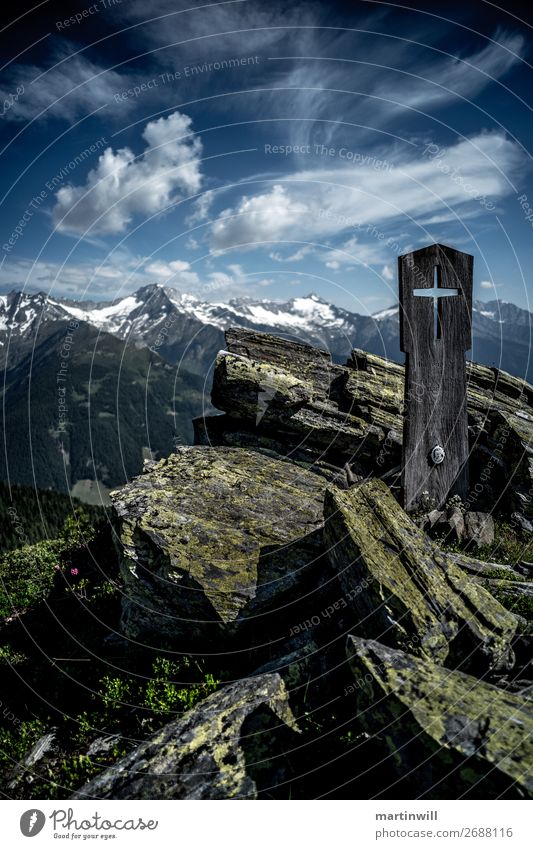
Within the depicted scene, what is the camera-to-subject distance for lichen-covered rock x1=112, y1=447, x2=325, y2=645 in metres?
9.80

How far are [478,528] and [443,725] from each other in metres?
7.84

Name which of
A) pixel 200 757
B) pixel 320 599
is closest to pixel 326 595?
pixel 320 599

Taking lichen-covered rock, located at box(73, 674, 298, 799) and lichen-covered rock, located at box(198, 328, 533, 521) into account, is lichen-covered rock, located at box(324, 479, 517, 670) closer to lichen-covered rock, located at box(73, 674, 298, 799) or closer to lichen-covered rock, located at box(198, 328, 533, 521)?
lichen-covered rock, located at box(73, 674, 298, 799)

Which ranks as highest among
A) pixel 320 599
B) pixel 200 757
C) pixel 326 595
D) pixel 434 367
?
pixel 434 367

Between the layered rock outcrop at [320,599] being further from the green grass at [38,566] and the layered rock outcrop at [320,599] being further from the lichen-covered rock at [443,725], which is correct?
the green grass at [38,566]

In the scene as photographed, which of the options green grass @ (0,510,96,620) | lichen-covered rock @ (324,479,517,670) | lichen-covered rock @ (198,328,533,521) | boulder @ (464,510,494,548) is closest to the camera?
lichen-covered rock @ (324,479,517,670)

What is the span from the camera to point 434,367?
13234 millimetres

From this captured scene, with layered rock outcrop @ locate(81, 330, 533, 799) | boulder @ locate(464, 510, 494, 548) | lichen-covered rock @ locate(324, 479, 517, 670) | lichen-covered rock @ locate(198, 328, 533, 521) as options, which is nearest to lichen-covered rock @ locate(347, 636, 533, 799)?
layered rock outcrop @ locate(81, 330, 533, 799)

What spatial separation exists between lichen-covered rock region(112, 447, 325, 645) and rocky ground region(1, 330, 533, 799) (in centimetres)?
5

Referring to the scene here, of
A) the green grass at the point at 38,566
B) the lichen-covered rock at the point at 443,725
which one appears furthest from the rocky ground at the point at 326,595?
the green grass at the point at 38,566

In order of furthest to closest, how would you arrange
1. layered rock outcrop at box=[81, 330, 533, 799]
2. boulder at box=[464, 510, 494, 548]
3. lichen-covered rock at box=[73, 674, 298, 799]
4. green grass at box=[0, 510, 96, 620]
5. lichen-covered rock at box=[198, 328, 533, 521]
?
green grass at box=[0, 510, 96, 620]
lichen-covered rock at box=[198, 328, 533, 521]
boulder at box=[464, 510, 494, 548]
lichen-covered rock at box=[73, 674, 298, 799]
layered rock outcrop at box=[81, 330, 533, 799]

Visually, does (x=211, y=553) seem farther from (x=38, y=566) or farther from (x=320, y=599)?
(x=38, y=566)

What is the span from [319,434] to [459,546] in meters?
5.44

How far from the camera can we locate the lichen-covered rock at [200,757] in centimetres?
632
